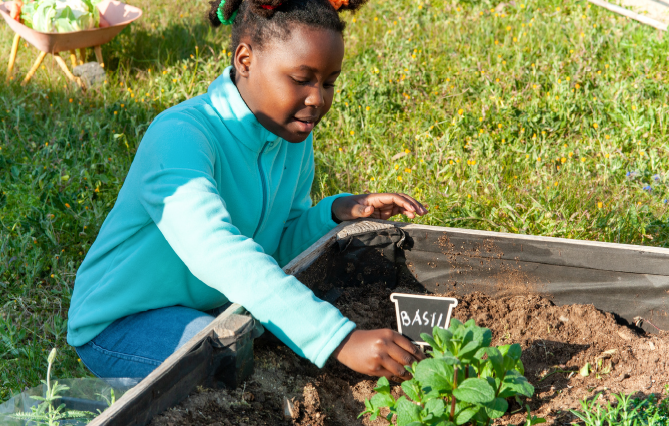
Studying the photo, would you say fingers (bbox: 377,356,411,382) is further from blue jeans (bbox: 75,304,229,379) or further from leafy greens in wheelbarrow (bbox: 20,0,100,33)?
leafy greens in wheelbarrow (bbox: 20,0,100,33)

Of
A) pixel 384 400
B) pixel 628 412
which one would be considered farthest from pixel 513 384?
pixel 628 412

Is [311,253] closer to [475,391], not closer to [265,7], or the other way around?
[265,7]

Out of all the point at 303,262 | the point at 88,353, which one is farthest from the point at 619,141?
the point at 88,353

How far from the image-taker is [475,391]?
1.14 m

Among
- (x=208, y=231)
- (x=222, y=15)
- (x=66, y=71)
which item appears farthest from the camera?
(x=66, y=71)

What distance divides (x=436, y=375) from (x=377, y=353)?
0.52 feet

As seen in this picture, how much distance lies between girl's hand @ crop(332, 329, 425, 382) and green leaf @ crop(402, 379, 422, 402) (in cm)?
5

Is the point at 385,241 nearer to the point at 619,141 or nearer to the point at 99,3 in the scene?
the point at 619,141

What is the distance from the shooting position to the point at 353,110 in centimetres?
377

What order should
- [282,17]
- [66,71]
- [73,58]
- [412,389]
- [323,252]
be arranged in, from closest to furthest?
1. [412,389]
2. [282,17]
3. [323,252]
4. [66,71]
5. [73,58]

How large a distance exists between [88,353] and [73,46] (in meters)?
3.13

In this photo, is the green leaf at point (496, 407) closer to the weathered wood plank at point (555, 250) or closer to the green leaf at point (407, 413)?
the green leaf at point (407, 413)

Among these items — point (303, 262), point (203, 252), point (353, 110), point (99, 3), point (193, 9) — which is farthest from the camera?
point (193, 9)

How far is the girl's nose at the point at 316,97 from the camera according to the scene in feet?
5.38
